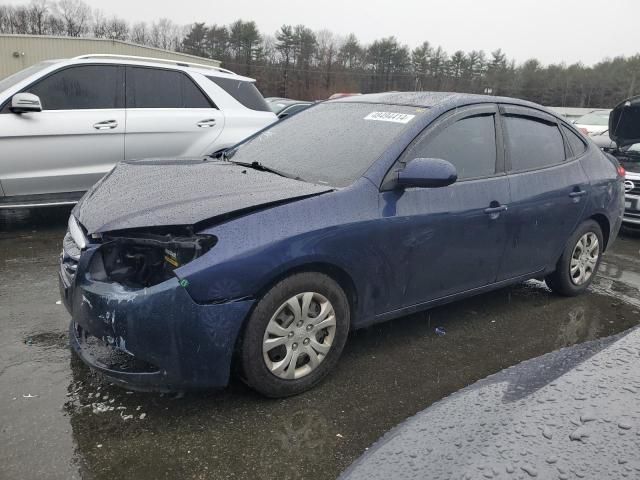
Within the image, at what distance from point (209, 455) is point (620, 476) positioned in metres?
1.67

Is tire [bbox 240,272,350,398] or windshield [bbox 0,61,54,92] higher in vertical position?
windshield [bbox 0,61,54,92]

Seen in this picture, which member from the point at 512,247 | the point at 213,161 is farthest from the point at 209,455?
the point at 512,247

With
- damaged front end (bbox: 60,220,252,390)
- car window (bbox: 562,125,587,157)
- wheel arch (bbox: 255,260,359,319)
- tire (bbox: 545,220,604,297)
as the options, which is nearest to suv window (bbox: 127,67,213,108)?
damaged front end (bbox: 60,220,252,390)

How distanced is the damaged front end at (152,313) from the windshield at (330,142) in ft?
3.27

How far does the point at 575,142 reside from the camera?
4.42 m

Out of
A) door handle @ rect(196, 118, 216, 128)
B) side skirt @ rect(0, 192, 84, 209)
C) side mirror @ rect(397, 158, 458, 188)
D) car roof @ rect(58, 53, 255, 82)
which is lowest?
side skirt @ rect(0, 192, 84, 209)

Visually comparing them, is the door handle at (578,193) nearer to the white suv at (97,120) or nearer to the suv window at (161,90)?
the white suv at (97,120)

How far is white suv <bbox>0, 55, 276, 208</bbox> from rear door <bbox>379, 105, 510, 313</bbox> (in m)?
3.59

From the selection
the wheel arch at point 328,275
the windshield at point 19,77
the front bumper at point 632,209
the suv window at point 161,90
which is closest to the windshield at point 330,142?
the wheel arch at point 328,275

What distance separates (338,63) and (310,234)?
8024 cm

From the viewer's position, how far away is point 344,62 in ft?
258

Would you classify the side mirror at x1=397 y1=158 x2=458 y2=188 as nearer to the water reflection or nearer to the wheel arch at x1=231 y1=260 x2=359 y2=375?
the wheel arch at x1=231 y1=260 x2=359 y2=375

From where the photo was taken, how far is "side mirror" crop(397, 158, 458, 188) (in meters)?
3.00

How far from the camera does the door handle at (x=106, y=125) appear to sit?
18.7 ft
